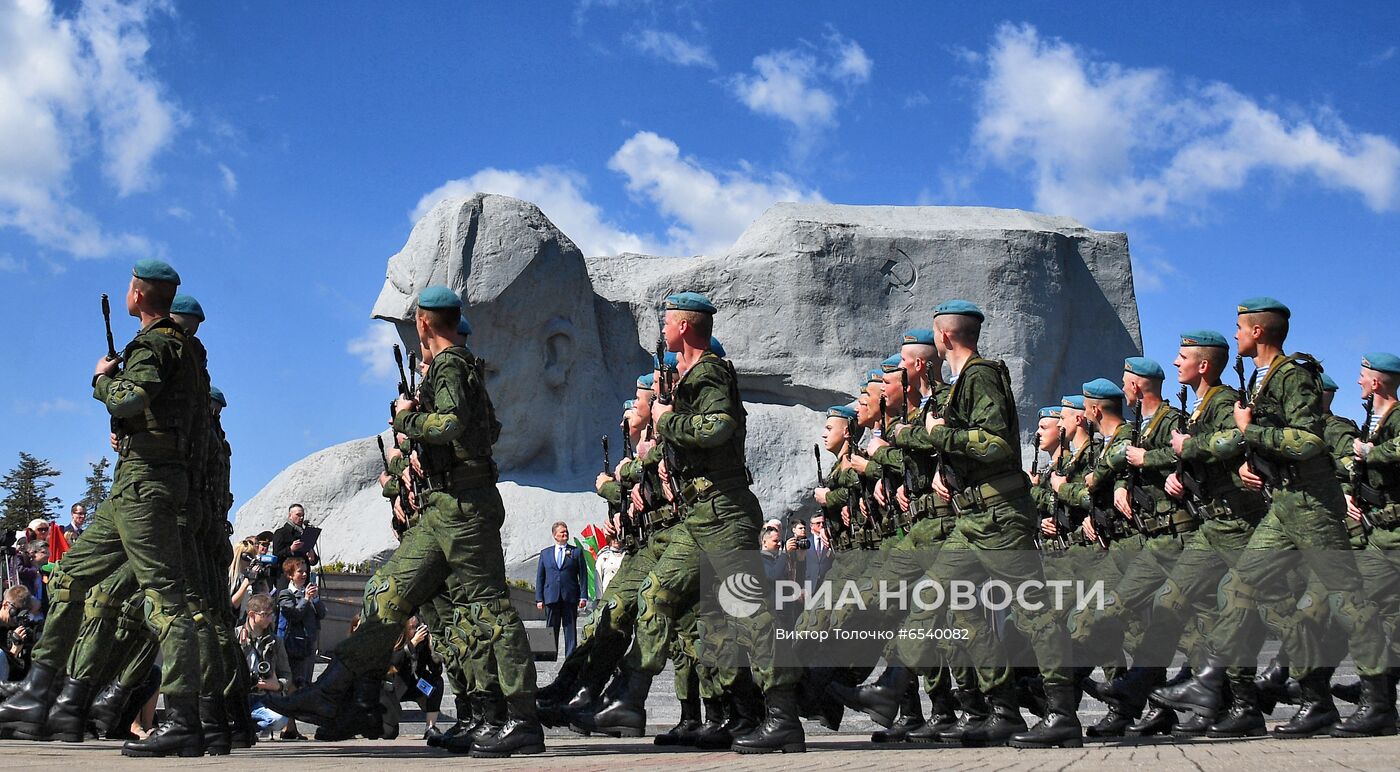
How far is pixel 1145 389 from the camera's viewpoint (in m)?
8.63

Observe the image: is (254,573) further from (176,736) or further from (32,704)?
(176,736)

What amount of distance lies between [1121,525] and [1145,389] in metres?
0.79

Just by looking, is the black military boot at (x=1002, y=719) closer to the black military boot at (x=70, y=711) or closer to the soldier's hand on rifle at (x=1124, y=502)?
the soldier's hand on rifle at (x=1124, y=502)

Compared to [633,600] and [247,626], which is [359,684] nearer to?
[633,600]

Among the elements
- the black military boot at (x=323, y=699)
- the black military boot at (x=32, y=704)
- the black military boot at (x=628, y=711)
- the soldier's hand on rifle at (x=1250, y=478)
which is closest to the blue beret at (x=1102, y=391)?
the soldier's hand on rifle at (x=1250, y=478)

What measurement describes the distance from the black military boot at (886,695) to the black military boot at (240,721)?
306 centimetres

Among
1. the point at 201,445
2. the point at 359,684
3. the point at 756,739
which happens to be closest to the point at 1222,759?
the point at 756,739

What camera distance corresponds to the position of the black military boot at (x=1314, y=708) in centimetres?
725

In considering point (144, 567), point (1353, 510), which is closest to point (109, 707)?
point (144, 567)

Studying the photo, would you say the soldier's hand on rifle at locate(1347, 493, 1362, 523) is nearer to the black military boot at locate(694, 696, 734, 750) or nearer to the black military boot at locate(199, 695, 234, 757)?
the black military boot at locate(694, 696, 734, 750)

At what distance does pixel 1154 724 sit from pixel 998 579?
1541mm

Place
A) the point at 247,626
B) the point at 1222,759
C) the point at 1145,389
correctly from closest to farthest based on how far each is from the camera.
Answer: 1. the point at 1222,759
2. the point at 1145,389
3. the point at 247,626

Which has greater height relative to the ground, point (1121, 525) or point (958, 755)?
point (1121, 525)

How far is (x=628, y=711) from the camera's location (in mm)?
7516
